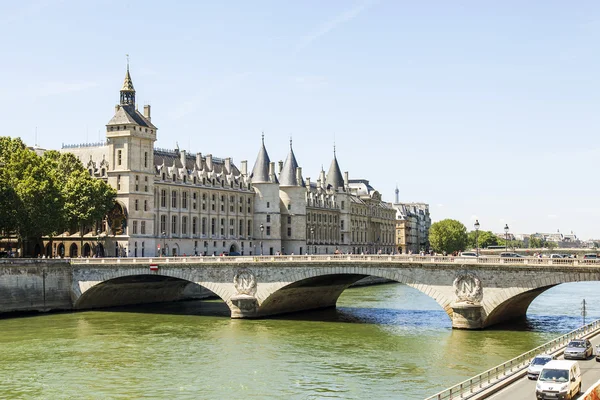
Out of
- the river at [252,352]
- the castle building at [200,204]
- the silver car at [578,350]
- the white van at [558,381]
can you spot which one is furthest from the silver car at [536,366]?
the castle building at [200,204]

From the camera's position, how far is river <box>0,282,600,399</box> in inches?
1775

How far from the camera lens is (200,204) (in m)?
125

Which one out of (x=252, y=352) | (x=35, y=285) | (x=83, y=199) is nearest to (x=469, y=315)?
(x=252, y=352)

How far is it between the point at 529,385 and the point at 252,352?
2458cm

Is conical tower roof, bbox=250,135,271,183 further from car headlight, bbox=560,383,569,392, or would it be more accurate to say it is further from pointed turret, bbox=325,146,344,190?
car headlight, bbox=560,383,569,392

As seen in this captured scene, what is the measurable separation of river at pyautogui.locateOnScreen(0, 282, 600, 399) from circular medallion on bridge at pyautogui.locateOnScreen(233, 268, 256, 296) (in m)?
3.47

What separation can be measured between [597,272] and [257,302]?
32.9 metres

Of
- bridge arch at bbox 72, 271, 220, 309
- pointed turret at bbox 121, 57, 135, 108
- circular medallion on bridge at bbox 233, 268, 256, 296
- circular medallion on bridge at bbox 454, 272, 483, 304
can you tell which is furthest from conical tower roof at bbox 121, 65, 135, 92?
circular medallion on bridge at bbox 454, 272, 483, 304

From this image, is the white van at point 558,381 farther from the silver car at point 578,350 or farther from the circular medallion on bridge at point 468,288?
the circular medallion on bridge at point 468,288

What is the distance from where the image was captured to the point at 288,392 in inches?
1731

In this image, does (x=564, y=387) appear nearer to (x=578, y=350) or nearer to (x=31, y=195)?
(x=578, y=350)

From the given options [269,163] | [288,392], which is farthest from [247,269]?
[269,163]

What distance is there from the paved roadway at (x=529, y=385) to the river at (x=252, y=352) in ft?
20.1

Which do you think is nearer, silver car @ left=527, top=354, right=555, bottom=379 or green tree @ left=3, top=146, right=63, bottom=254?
silver car @ left=527, top=354, right=555, bottom=379
